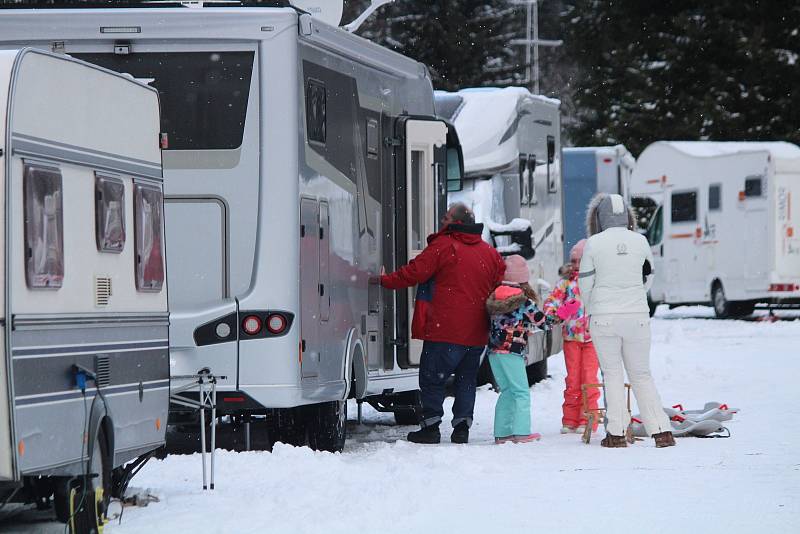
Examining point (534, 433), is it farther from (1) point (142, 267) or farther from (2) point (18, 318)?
(2) point (18, 318)

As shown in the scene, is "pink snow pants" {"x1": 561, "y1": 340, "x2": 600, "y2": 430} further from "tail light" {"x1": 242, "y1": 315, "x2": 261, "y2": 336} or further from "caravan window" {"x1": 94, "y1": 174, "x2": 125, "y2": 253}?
"caravan window" {"x1": 94, "y1": 174, "x2": 125, "y2": 253}

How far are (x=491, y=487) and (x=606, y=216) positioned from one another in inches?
126

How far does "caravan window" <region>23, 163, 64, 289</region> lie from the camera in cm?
699

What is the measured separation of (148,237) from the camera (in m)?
8.55

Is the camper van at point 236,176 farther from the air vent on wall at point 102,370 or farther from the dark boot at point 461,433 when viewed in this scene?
the air vent on wall at point 102,370

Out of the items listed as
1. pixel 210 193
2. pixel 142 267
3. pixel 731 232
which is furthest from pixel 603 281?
pixel 731 232

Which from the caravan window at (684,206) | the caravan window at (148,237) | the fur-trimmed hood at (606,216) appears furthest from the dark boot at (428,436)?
the caravan window at (684,206)

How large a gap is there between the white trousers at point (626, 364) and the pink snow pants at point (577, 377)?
1071 mm

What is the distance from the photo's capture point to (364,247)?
11945 mm

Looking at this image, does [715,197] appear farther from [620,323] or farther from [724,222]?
[620,323]

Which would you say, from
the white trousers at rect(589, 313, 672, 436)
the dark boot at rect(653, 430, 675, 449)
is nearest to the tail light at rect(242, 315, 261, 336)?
the white trousers at rect(589, 313, 672, 436)

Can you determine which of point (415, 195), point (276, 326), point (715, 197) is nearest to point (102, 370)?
point (276, 326)

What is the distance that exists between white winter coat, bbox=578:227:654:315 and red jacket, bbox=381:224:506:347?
84cm

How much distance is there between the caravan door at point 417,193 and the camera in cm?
1262
